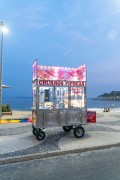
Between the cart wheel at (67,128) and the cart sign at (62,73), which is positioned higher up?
the cart sign at (62,73)

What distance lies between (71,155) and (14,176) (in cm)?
273

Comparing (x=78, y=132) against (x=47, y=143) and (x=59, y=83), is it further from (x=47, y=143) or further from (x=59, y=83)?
(x=59, y=83)

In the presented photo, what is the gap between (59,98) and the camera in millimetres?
11797

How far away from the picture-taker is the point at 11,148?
972cm

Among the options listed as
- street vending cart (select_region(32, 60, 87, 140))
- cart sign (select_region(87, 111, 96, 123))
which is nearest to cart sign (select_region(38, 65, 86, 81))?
street vending cart (select_region(32, 60, 87, 140))

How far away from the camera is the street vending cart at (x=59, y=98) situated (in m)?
11.3

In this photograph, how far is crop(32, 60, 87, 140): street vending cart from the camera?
11.3 metres

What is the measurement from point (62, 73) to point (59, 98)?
43.4 inches

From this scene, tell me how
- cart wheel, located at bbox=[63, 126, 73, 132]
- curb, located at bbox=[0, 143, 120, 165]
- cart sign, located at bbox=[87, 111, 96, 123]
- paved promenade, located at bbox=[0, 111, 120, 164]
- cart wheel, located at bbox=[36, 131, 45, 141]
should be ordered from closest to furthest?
curb, located at bbox=[0, 143, 120, 165] → paved promenade, located at bbox=[0, 111, 120, 164] → cart wheel, located at bbox=[36, 131, 45, 141] → cart sign, located at bbox=[87, 111, 96, 123] → cart wheel, located at bbox=[63, 126, 73, 132]

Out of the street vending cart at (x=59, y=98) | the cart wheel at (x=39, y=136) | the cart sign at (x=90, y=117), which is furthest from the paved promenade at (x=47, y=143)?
the cart sign at (x=90, y=117)

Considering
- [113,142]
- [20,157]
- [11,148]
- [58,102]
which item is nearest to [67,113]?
[58,102]

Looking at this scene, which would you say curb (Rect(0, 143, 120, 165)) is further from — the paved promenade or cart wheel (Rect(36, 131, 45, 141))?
cart wheel (Rect(36, 131, 45, 141))

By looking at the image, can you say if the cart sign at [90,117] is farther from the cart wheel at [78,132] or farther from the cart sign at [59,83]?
the cart sign at [59,83]

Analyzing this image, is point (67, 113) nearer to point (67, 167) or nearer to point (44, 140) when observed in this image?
point (44, 140)
